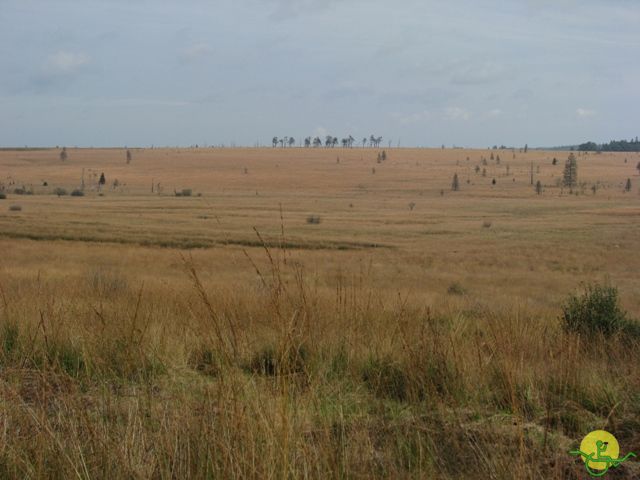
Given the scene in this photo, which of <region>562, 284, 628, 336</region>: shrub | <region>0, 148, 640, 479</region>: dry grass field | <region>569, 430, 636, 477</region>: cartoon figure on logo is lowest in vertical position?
<region>562, 284, 628, 336</region>: shrub

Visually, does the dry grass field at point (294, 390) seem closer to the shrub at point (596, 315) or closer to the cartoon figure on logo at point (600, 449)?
the cartoon figure on logo at point (600, 449)

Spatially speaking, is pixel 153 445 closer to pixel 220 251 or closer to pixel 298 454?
pixel 298 454

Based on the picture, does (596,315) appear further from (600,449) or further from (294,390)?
(600,449)

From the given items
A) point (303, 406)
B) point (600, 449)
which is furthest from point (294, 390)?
point (600, 449)

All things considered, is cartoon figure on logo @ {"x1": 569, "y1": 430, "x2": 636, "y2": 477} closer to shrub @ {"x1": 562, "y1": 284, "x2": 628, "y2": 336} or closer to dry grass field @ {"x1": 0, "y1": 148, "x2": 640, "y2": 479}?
dry grass field @ {"x1": 0, "y1": 148, "x2": 640, "y2": 479}

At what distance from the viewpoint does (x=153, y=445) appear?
3.06 metres

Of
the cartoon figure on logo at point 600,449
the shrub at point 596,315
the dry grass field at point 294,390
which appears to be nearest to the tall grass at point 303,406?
the dry grass field at point 294,390

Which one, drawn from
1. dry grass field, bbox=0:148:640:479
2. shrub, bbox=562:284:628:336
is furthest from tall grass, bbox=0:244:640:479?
shrub, bbox=562:284:628:336

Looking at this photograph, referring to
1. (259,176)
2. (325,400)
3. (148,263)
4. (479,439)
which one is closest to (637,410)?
(479,439)

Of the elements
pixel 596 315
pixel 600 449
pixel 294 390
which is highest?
pixel 600 449

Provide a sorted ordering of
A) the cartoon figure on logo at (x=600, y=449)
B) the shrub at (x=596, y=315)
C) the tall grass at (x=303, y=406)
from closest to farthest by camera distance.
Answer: the cartoon figure on logo at (x=600, y=449)
the tall grass at (x=303, y=406)
the shrub at (x=596, y=315)

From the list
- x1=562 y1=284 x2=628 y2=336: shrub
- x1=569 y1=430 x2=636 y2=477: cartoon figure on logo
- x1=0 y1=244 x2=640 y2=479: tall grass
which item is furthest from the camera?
x1=562 y1=284 x2=628 y2=336: shrub

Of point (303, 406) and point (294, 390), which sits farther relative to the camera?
point (294, 390)

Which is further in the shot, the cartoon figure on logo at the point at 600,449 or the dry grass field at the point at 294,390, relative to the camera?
the dry grass field at the point at 294,390
